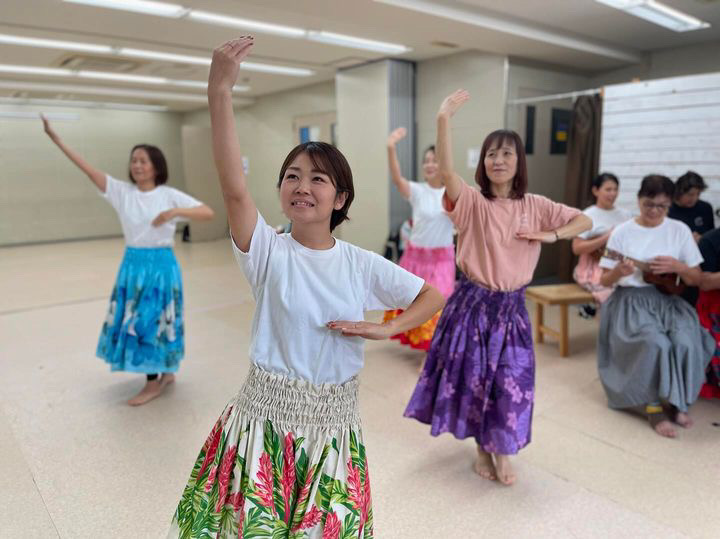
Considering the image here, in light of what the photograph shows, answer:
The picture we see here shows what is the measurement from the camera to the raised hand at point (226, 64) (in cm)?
103

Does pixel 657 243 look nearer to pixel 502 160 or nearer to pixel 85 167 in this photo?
pixel 502 160

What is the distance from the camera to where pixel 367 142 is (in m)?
6.28

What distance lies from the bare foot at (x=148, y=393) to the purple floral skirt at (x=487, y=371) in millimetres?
1726

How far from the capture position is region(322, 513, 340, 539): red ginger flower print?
117 cm

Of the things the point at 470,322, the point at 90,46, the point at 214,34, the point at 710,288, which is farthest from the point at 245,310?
the point at 710,288

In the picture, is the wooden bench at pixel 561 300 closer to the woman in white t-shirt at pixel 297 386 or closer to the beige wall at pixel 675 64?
the woman in white t-shirt at pixel 297 386

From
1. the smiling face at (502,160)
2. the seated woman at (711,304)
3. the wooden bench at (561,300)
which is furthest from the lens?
the wooden bench at (561,300)

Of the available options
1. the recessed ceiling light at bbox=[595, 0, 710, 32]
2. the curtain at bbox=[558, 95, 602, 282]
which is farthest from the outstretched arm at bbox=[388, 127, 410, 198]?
the curtain at bbox=[558, 95, 602, 282]

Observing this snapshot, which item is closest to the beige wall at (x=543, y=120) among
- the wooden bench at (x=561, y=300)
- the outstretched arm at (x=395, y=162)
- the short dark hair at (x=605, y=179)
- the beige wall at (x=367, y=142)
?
the beige wall at (x=367, y=142)

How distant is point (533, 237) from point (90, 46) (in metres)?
4.76

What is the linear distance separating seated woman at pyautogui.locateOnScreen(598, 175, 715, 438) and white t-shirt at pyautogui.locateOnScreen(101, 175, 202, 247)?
238 cm

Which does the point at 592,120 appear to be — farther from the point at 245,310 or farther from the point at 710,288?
the point at 245,310

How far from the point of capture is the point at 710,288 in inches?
107

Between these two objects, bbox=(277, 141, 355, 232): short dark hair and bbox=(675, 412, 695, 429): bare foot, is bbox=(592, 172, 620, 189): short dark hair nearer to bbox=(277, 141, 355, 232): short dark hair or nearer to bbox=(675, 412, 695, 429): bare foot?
bbox=(675, 412, 695, 429): bare foot
